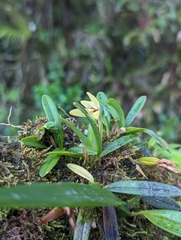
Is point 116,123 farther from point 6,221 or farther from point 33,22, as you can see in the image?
point 33,22

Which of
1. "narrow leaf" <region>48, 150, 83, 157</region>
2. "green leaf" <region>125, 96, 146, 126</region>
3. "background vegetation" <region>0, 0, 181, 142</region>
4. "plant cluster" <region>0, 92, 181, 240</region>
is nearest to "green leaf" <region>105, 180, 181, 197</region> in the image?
"plant cluster" <region>0, 92, 181, 240</region>

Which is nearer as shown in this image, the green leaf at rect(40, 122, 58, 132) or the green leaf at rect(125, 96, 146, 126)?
the green leaf at rect(40, 122, 58, 132)

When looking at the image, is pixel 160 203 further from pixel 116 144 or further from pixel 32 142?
pixel 32 142

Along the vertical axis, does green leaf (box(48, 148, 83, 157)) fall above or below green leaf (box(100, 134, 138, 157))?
below

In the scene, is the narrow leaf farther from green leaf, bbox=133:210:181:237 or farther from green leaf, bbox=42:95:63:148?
green leaf, bbox=133:210:181:237

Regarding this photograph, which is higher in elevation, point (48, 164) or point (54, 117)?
point (54, 117)

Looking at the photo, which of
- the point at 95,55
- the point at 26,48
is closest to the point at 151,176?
the point at 95,55

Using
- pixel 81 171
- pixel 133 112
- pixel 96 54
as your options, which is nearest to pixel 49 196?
pixel 81 171
